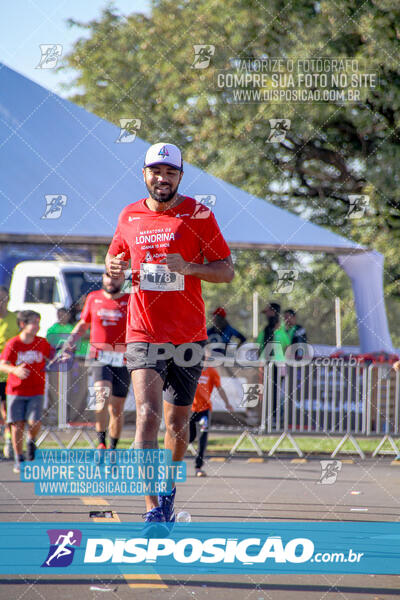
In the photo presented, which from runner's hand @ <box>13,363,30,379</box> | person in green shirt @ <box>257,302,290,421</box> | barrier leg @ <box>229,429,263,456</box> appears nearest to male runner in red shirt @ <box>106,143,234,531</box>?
runner's hand @ <box>13,363,30,379</box>

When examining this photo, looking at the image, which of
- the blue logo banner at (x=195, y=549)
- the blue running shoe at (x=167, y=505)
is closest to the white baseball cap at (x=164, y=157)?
the blue running shoe at (x=167, y=505)

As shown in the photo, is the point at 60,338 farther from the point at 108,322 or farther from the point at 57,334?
the point at 108,322

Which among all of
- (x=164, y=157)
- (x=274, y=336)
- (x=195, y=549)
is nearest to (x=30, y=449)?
(x=195, y=549)

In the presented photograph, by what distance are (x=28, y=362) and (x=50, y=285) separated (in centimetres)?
965

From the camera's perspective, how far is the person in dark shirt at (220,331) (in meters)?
13.1

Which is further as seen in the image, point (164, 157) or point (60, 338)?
point (60, 338)

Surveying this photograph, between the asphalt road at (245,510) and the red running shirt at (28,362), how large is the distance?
0.88 m

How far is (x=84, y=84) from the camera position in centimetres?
2762

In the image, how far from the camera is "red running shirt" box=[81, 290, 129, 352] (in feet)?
31.7

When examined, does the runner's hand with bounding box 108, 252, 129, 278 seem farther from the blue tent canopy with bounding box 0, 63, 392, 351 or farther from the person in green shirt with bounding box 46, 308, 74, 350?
the person in green shirt with bounding box 46, 308, 74, 350

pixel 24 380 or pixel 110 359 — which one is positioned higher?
pixel 110 359

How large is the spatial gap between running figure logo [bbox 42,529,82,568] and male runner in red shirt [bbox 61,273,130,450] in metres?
3.83

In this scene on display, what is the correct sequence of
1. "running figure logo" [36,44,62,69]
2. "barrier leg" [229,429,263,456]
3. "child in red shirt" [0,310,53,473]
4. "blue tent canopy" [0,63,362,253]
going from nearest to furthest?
"child in red shirt" [0,310,53,473] < "running figure logo" [36,44,62,69] < "barrier leg" [229,429,263,456] < "blue tent canopy" [0,63,362,253]

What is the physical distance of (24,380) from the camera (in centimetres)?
984
